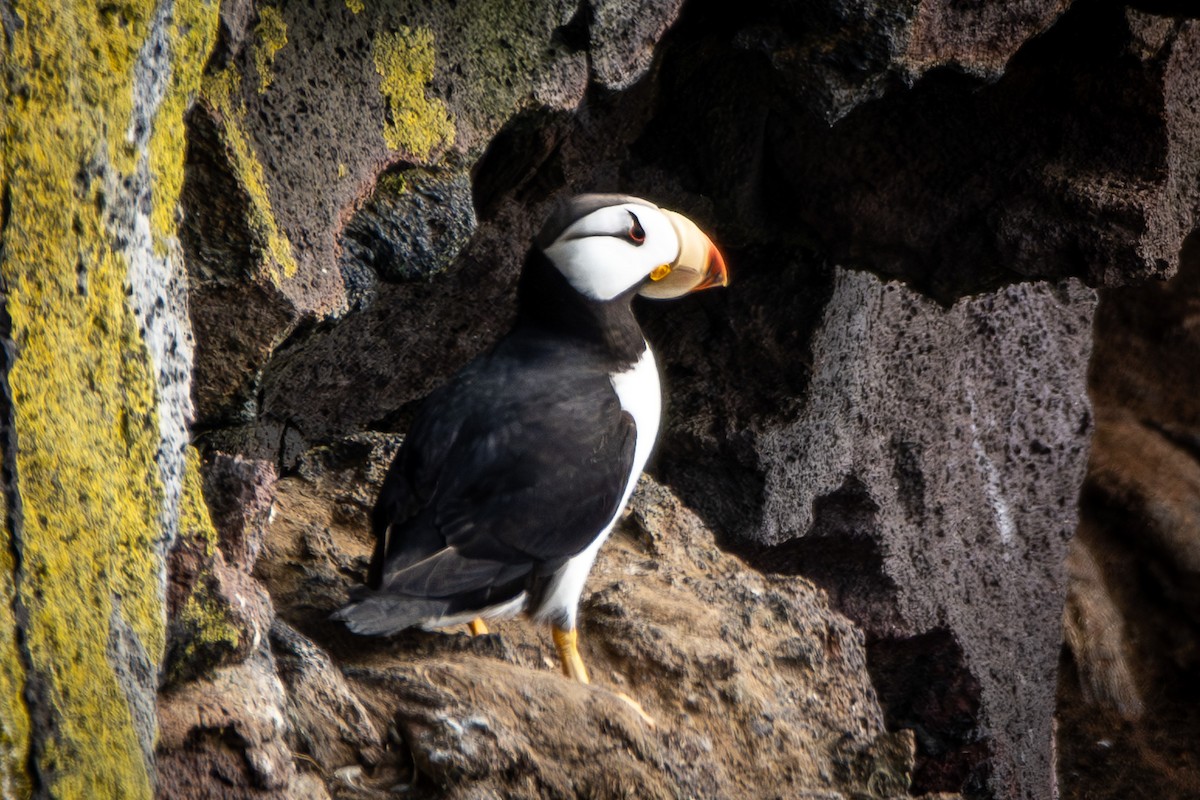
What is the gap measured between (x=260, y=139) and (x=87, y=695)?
1105mm

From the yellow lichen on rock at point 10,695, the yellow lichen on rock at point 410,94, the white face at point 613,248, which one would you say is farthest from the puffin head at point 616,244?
the yellow lichen on rock at point 10,695

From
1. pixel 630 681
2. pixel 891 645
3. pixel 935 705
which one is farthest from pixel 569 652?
pixel 935 705

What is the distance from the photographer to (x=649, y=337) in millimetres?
3832

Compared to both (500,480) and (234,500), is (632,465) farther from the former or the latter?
(234,500)

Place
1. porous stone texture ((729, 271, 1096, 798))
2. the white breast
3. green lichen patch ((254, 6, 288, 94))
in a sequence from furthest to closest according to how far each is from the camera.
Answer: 1. porous stone texture ((729, 271, 1096, 798))
2. the white breast
3. green lichen patch ((254, 6, 288, 94))

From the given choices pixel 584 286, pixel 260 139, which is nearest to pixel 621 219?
pixel 584 286

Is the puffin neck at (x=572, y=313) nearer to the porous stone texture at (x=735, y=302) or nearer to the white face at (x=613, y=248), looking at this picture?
the white face at (x=613, y=248)

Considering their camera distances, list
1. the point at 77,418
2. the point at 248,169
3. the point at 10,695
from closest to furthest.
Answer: the point at 10,695, the point at 77,418, the point at 248,169

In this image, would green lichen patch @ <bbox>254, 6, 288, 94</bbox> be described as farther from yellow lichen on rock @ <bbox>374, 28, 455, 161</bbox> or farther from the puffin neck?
the puffin neck

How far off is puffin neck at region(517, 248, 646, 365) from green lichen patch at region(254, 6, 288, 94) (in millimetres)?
703

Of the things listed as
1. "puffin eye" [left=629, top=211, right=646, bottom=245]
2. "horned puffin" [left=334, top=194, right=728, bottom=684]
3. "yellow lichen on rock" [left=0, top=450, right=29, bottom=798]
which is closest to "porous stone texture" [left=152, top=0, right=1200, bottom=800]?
"horned puffin" [left=334, top=194, right=728, bottom=684]

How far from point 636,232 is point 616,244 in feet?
0.15

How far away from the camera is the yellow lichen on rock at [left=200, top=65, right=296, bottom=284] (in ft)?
6.66

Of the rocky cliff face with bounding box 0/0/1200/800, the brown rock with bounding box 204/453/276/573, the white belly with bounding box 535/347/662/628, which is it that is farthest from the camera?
the white belly with bounding box 535/347/662/628
